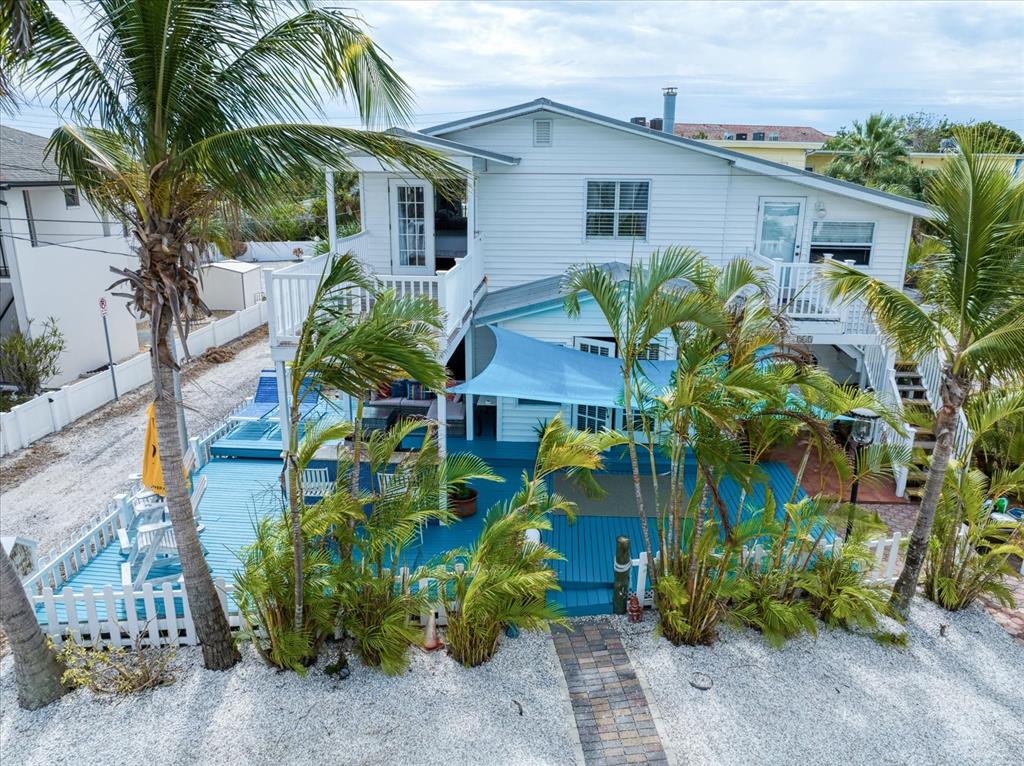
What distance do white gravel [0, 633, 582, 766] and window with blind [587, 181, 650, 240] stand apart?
31.1 feet

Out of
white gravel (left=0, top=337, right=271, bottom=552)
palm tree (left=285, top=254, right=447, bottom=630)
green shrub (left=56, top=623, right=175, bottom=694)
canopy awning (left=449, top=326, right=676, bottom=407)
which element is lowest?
Answer: white gravel (left=0, top=337, right=271, bottom=552)

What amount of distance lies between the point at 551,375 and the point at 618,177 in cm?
578

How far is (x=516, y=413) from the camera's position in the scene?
42.7ft

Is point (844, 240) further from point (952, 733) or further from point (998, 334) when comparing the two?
point (952, 733)

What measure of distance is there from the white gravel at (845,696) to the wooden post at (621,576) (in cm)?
19

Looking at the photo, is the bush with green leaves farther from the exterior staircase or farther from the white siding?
the exterior staircase

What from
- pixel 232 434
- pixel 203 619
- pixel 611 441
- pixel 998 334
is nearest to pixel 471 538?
pixel 611 441

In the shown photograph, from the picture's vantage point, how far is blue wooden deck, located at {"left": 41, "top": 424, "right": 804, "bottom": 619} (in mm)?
8453

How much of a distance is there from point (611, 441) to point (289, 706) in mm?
4094

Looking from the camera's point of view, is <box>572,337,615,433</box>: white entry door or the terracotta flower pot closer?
the terracotta flower pot

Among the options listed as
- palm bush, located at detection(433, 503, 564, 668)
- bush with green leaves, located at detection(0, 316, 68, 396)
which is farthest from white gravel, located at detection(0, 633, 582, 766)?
bush with green leaves, located at detection(0, 316, 68, 396)

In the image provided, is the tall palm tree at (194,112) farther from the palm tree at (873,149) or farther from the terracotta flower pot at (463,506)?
the palm tree at (873,149)

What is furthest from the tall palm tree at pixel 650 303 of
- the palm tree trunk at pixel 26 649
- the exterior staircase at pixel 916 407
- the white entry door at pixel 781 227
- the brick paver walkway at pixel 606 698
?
the white entry door at pixel 781 227

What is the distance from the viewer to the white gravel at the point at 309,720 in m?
5.84
